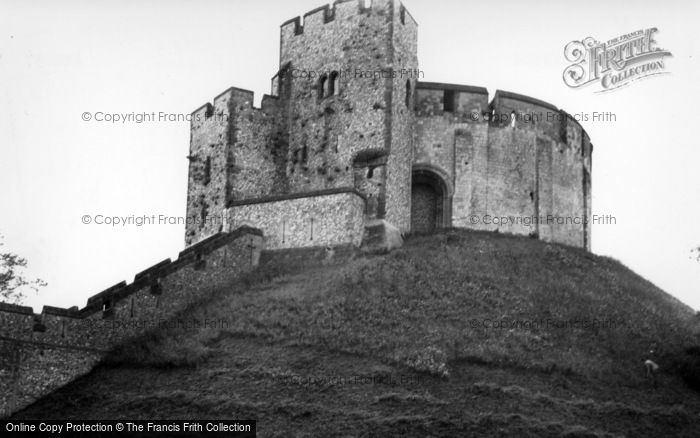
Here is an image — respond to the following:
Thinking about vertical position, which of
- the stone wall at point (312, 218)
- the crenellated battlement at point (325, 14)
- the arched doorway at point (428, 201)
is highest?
the crenellated battlement at point (325, 14)

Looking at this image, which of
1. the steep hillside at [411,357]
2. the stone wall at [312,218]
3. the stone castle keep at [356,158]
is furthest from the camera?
the stone castle keep at [356,158]

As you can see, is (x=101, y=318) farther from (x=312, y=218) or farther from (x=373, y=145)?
(x=373, y=145)

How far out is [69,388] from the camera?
96.3 feet

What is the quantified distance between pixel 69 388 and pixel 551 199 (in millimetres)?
23050

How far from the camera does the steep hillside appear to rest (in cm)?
2519

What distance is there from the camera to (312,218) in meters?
37.2

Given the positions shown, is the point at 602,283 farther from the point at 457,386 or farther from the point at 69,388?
the point at 69,388

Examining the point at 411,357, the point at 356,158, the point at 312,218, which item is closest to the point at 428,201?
the point at 356,158

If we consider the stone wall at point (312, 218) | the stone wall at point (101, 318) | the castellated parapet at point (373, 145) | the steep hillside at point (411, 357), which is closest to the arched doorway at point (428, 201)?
the castellated parapet at point (373, 145)

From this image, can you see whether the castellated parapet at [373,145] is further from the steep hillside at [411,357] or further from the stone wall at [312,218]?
the steep hillside at [411,357]

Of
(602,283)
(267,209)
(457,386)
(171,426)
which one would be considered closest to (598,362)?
(457,386)

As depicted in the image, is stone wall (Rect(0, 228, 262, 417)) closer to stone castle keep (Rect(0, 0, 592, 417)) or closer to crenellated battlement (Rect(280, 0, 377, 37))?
stone castle keep (Rect(0, 0, 592, 417))

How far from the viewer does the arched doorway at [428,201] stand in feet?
140

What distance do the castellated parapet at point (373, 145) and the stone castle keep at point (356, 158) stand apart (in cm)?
5
